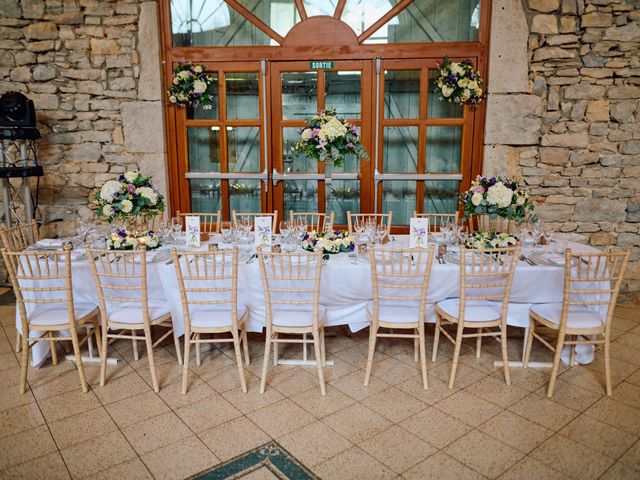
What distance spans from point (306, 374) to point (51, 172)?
→ 3676mm

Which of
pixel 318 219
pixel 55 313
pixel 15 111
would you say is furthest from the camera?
pixel 15 111

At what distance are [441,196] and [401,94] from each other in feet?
3.73

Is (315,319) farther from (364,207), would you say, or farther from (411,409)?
(364,207)

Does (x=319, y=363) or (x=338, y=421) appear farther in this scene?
(x=319, y=363)

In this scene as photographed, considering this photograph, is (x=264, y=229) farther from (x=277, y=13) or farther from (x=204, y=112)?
(x=277, y=13)

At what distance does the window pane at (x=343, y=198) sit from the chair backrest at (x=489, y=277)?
6.93ft

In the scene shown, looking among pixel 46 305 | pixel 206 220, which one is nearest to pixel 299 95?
pixel 206 220

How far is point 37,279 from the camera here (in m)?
3.12

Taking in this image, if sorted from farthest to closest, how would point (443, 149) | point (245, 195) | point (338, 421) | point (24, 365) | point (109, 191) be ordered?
point (245, 195), point (443, 149), point (109, 191), point (24, 365), point (338, 421)

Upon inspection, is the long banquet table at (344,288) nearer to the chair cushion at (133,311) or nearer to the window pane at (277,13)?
the chair cushion at (133,311)

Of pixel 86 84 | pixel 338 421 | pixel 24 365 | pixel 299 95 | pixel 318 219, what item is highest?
pixel 86 84

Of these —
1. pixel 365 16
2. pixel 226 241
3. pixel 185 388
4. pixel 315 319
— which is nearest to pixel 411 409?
pixel 315 319

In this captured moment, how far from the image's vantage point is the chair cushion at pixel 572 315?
314cm

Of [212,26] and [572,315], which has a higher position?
[212,26]
